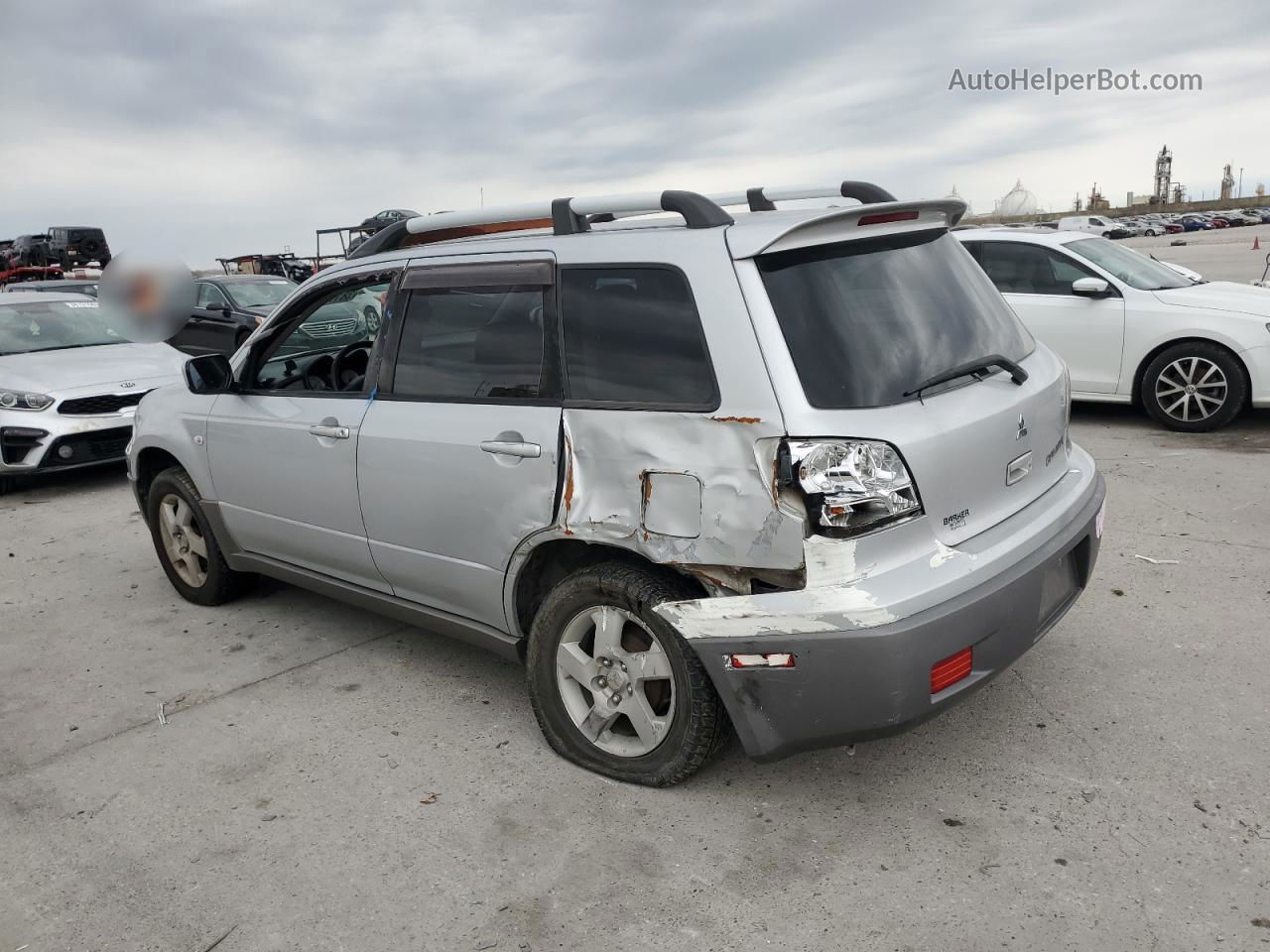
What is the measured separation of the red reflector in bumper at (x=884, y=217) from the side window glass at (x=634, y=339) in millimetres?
600

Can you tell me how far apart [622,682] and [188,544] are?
2.97 meters

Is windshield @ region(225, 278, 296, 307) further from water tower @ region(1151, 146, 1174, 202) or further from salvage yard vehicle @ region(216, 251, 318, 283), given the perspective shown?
water tower @ region(1151, 146, 1174, 202)

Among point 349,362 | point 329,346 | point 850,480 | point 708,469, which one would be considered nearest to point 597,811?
point 708,469

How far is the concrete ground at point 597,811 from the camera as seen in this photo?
2.58 metres

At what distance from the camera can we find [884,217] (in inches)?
122

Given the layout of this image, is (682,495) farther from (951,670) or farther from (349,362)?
(349,362)

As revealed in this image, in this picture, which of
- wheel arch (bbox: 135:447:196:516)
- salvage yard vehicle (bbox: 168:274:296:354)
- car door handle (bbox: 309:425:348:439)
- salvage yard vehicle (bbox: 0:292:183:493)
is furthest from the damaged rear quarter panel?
salvage yard vehicle (bbox: 168:274:296:354)

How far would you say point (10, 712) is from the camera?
409 centimetres

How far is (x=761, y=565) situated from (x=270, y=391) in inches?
102

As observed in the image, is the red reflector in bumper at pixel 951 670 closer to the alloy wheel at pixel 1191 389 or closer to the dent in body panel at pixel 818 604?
the dent in body panel at pixel 818 604


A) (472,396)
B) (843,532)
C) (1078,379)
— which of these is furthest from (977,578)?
(1078,379)

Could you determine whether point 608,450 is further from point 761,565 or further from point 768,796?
point 768,796

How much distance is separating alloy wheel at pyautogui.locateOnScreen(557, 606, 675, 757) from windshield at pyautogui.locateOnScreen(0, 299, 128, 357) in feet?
25.4

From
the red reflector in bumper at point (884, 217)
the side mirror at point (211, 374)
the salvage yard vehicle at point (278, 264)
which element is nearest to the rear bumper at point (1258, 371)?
the red reflector in bumper at point (884, 217)
